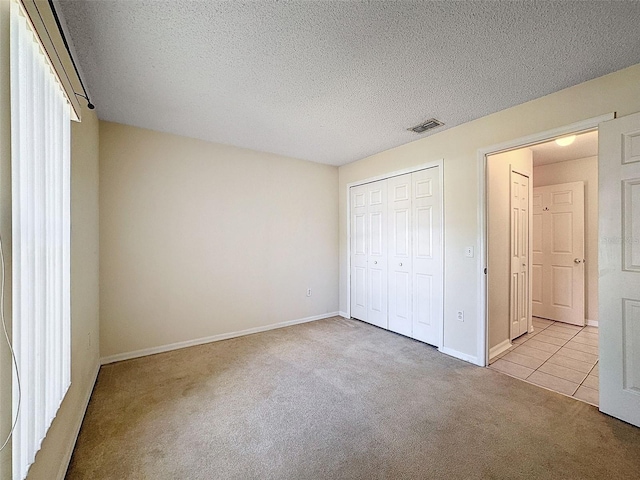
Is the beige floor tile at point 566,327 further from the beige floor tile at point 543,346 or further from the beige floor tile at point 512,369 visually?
the beige floor tile at point 512,369

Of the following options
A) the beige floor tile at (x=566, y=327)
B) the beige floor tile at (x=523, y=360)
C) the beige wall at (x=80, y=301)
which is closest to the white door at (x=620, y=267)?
the beige floor tile at (x=523, y=360)

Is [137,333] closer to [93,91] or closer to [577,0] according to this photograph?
[93,91]

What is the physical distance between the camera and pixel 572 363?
2.84 m

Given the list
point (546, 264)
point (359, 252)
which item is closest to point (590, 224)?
point (546, 264)

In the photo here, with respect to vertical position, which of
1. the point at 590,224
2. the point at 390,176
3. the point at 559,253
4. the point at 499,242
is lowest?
the point at 559,253

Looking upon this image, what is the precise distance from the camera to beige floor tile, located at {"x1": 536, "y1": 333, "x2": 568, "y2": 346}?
3429 millimetres

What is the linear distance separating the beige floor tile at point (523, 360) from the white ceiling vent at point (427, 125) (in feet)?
Answer: 8.54

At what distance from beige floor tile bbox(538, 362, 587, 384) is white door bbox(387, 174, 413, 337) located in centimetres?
135

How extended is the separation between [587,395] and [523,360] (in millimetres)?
665

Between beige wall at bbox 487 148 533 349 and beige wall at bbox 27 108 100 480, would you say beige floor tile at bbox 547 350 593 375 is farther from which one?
beige wall at bbox 27 108 100 480

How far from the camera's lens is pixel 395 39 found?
171 centimetres

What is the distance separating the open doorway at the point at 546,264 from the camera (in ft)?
9.37

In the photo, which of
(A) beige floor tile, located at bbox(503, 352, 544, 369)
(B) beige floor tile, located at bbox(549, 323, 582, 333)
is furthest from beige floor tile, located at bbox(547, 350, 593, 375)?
(B) beige floor tile, located at bbox(549, 323, 582, 333)

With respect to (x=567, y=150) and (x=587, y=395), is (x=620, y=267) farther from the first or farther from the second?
(x=567, y=150)
